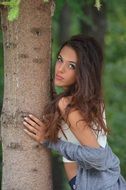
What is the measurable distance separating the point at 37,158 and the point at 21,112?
32 cm

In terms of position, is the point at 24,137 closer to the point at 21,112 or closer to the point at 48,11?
the point at 21,112

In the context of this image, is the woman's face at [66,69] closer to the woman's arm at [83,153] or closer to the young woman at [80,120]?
the young woman at [80,120]

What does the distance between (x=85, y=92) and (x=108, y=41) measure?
9.49 metres

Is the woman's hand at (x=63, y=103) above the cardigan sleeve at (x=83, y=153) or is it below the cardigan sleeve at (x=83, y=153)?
above

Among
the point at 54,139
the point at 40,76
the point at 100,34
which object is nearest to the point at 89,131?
the point at 54,139

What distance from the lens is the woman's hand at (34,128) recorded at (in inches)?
133

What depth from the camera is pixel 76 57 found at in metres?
3.40

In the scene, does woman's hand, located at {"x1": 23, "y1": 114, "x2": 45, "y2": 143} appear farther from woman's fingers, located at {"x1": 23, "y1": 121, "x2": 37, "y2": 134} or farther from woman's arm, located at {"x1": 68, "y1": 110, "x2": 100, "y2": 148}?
woman's arm, located at {"x1": 68, "y1": 110, "x2": 100, "y2": 148}

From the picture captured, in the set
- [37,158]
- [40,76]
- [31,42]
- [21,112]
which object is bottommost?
[37,158]

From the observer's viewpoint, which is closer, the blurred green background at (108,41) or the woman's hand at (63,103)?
the woman's hand at (63,103)

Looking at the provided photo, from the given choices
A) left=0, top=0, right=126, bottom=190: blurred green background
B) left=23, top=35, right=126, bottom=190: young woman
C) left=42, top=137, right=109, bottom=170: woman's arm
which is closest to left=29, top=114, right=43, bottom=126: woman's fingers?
left=23, top=35, right=126, bottom=190: young woman

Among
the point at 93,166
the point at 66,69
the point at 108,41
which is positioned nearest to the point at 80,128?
the point at 93,166

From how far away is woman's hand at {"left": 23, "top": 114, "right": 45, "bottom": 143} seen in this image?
338 cm

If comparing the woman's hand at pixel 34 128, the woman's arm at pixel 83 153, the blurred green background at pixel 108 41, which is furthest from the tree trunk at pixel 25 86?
the blurred green background at pixel 108 41
